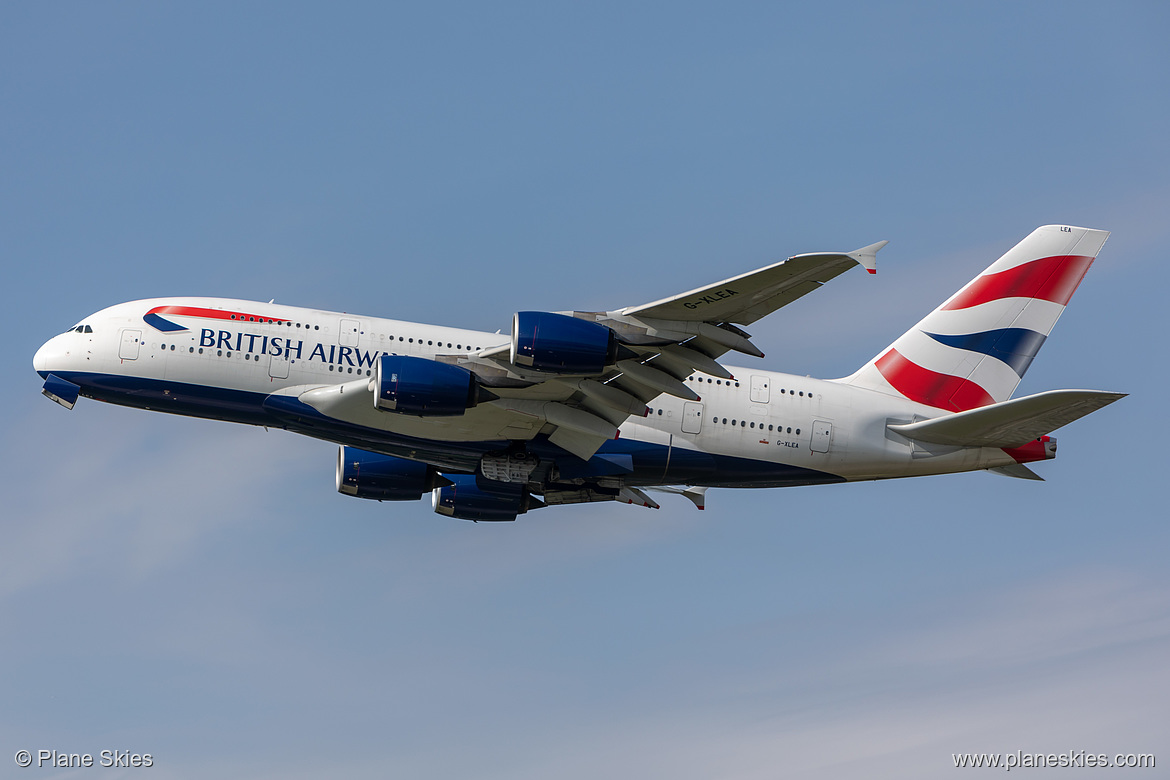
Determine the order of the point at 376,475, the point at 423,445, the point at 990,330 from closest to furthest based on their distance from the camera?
1. the point at 423,445
2. the point at 376,475
3. the point at 990,330

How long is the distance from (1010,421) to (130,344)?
23.9 metres

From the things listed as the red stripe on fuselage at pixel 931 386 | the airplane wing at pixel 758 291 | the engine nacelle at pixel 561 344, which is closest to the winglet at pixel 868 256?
the airplane wing at pixel 758 291

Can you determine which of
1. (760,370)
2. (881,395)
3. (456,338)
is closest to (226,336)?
(456,338)

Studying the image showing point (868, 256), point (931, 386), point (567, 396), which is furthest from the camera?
point (931, 386)

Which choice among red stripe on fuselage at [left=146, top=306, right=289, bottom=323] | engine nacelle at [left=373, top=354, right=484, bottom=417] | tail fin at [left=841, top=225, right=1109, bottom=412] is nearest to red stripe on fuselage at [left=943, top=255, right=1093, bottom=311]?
tail fin at [left=841, top=225, right=1109, bottom=412]

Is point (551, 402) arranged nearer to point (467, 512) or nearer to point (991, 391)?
point (467, 512)

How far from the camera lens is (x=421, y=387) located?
2842 cm

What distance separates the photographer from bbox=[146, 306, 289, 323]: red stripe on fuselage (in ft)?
102

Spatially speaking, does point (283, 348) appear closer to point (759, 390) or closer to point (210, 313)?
point (210, 313)

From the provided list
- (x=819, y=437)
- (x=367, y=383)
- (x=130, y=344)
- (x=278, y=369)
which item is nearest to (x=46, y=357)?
(x=130, y=344)

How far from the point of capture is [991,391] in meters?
36.1

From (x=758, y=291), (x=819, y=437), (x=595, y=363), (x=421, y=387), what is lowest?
(x=819, y=437)

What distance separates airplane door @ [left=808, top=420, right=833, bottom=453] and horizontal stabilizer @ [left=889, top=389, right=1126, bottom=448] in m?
2.07

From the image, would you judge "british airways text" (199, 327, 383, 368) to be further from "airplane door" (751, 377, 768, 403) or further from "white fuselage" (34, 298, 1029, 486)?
"airplane door" (751, 377, 768, 403)
